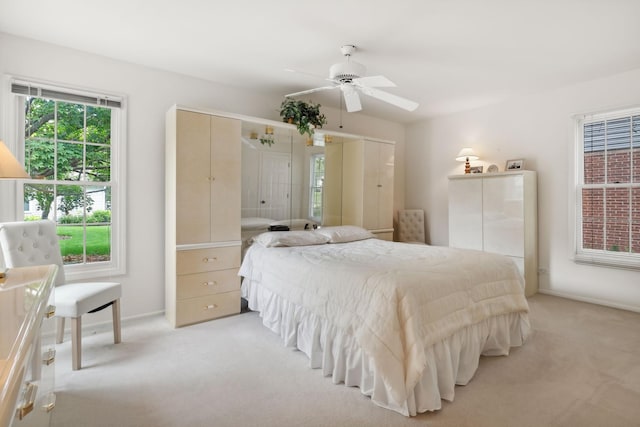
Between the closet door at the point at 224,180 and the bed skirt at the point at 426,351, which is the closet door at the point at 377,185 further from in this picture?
the bed skirt at the point at 426,351

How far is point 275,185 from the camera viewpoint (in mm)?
4125

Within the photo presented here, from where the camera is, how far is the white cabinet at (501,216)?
4148 mm

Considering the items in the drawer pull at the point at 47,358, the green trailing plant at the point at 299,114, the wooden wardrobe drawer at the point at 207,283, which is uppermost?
the green trailing plant at the point at 299,114

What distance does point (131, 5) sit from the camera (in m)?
2.46

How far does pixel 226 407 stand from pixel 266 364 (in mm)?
560

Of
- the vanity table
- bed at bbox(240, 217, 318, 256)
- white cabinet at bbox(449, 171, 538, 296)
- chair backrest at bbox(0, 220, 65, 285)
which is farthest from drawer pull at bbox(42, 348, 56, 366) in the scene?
white cabinet at bbox(449, 171, 538, 296)

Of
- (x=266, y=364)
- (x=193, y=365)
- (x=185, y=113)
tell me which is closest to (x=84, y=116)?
(x=185, y=113)

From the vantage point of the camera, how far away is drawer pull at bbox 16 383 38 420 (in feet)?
2.88

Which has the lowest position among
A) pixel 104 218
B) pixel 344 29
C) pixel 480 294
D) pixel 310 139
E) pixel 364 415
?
pixel 364 415

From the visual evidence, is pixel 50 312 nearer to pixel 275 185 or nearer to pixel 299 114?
pixel 275 185

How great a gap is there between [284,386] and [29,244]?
2.26 metres

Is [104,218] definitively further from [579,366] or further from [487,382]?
[579,366]

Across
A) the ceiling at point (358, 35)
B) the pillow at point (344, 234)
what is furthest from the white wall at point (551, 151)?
the pillow at point (344, 234)

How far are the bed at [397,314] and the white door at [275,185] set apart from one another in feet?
3.14
